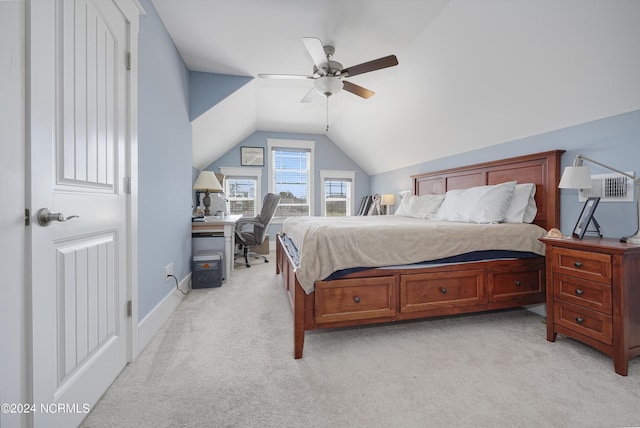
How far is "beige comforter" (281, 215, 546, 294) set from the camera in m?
1.77

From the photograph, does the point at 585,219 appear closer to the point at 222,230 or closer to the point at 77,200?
the point at 77,200

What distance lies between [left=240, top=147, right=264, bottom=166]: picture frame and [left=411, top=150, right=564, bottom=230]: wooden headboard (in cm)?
393

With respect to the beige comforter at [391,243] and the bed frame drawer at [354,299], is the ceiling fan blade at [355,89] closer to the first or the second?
the beige comforter at [391,243]

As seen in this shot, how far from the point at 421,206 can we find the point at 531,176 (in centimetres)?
128

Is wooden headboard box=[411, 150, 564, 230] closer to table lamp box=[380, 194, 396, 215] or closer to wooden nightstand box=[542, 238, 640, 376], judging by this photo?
wooden nightstand box=[542, 238, 640, 376]

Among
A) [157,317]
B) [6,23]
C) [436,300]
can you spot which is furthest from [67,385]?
[436,300]

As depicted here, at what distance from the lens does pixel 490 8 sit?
207 centimetres

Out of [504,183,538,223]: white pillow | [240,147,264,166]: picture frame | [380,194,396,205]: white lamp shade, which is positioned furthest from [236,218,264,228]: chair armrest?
[504,183,538,223]: white pillow

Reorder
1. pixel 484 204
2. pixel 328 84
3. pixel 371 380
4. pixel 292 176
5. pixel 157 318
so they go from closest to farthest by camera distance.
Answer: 1. pixel 371 380
2. pixel 157 318
3. pixel 484 204
4. pixel 328 84
5. pixel 292 176

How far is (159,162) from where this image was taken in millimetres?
2213

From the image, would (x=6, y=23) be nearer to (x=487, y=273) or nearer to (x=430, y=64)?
(x=487, y=273)

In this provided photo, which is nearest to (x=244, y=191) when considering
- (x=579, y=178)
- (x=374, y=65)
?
(x=374, y=65)

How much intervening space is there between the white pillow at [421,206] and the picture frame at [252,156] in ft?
11.3

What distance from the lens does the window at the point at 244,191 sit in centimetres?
579
